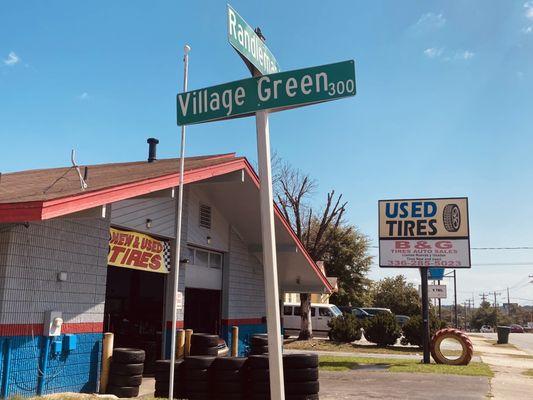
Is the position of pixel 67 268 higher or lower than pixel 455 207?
lower

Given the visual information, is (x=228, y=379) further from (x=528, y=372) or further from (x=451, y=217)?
(x=451, y=217)

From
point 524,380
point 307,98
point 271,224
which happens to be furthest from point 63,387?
point 524,380

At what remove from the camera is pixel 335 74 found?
5.14 meters

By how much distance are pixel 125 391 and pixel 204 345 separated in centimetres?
297

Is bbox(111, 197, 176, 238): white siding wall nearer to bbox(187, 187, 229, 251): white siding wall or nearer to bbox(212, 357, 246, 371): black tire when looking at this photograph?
bbox(187, 187, 229, 251): white siding wall

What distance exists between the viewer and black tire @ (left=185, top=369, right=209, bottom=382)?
31.6ft

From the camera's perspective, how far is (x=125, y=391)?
10250 millimetres

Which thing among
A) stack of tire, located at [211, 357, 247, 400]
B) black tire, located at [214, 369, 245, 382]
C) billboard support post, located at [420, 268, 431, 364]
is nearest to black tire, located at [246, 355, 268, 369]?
stack of tire, located at [211, 357, 247, 400]

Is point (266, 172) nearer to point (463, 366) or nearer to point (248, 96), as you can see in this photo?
point (248, 96)

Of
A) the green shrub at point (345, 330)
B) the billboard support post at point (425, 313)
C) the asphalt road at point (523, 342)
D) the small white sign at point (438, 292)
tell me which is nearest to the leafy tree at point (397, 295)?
the asphalt road at point (523, 342)

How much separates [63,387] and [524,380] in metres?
12.1

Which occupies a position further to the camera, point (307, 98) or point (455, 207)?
point (455, 207)

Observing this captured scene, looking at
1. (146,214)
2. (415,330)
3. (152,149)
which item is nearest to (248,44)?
(146,214)

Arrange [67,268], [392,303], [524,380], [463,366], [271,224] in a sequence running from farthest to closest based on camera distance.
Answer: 1. [392,303]
2. [463,366]
3. [524,380]
4. [67,268]
5. [271,224]
